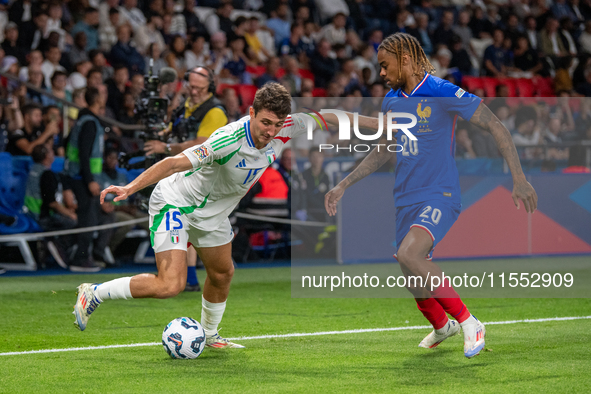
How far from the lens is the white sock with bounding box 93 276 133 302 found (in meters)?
5.39

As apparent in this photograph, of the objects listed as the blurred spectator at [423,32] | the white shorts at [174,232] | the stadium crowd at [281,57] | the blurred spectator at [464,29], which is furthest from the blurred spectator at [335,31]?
the white shorts at [174,232]

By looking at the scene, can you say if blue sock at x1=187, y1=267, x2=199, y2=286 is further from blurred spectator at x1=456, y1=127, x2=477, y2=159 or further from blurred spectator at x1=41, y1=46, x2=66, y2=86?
blurred spectator at x1=41, y1=46, x2=66, y2=86

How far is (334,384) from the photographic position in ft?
15.6

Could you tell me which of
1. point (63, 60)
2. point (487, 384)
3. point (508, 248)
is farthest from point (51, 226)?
point (487, 384)

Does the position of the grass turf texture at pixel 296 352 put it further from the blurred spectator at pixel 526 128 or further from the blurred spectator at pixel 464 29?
the blurred spectator at pixel 464 29

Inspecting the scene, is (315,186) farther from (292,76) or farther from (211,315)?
(211,315)

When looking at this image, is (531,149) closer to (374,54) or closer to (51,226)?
(374,54)

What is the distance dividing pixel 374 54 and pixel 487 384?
13278mm

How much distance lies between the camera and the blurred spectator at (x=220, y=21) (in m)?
15.9

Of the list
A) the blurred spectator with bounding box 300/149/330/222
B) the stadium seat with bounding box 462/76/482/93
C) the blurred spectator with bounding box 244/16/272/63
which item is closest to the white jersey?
the blurred spectator with bounding box 300/149/330/222

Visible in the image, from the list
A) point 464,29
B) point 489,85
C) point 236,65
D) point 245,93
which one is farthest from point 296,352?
point 464,29

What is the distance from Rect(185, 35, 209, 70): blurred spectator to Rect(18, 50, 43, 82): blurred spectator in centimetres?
279

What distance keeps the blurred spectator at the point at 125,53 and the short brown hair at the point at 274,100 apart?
9213mm

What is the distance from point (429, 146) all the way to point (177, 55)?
9.39 m
